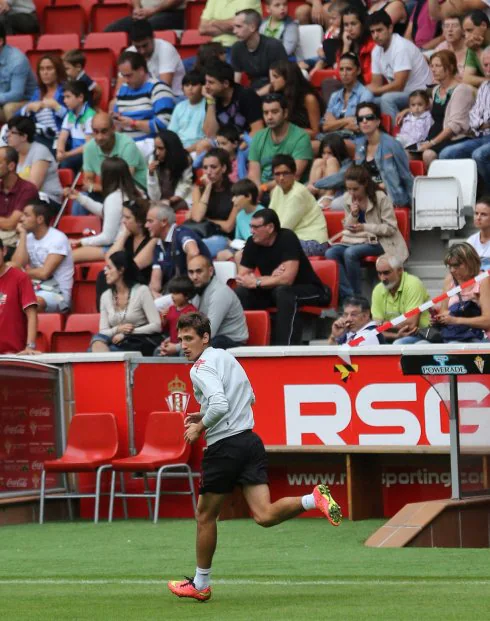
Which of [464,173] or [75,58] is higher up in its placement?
[75,58]

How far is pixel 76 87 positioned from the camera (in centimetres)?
1783

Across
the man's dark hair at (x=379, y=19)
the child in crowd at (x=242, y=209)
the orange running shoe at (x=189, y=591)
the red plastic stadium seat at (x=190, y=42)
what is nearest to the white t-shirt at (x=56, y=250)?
the child in crowd at (x=242, y=209)

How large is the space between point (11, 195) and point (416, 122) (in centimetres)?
469

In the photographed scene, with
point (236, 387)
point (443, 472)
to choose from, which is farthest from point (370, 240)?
point (236, 387)

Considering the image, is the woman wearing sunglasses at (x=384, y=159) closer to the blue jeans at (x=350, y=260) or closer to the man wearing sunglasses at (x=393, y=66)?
the blue jeans at (x=350, y=260)

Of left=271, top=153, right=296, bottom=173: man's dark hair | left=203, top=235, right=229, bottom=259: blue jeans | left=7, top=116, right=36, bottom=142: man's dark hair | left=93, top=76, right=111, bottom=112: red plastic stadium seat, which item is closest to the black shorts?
left=271, top=153, right=296, bottom=173: man's dark hair

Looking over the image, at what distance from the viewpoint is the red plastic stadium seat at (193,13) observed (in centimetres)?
2036

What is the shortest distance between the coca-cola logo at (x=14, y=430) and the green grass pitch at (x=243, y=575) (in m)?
1.18

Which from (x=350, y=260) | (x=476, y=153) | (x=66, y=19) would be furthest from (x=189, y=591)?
(x=66, y=19)

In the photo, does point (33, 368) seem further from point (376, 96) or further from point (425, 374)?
point (376, 96)

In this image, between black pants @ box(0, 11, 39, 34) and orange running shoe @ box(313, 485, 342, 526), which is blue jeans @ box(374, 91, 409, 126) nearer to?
black pants @ box(0, 11, 39, 34)

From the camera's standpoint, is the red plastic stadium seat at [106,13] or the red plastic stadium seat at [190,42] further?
the red plastic stadium seat at [106,13]

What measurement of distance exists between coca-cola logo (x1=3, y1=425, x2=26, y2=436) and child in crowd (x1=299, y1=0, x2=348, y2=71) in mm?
6734

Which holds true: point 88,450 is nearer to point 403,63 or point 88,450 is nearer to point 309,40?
point 403,63
